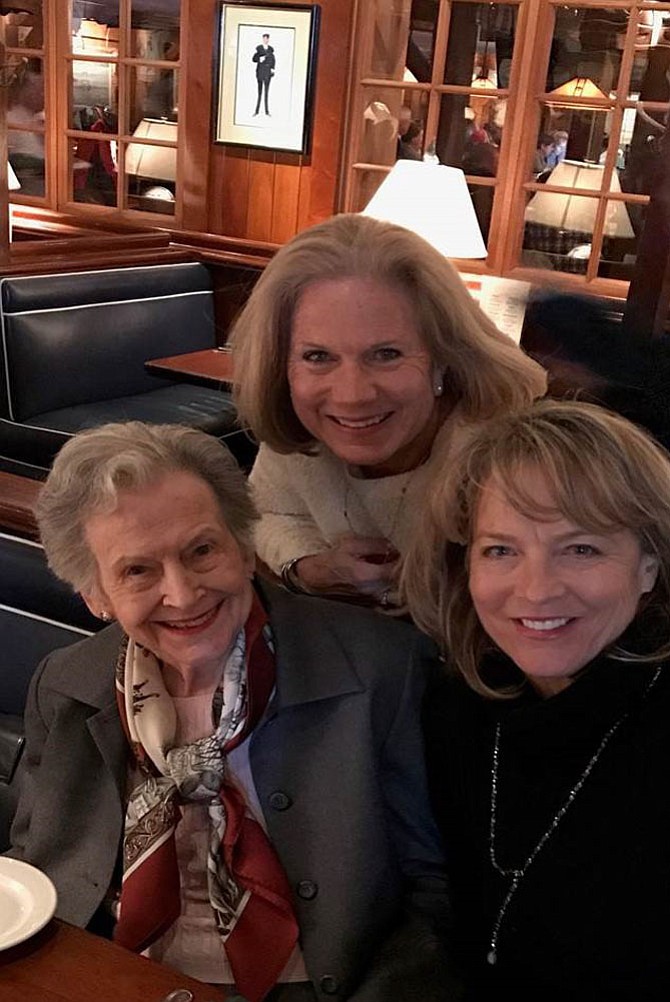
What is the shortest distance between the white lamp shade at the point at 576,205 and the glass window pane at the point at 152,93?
204 cm

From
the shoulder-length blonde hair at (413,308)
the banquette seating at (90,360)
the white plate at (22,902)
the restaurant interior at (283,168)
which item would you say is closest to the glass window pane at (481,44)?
the restaurant interior at (283,168)

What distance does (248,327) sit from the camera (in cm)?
167

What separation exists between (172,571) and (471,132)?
13.4ft

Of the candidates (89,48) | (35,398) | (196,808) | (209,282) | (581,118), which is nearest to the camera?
(196,808)

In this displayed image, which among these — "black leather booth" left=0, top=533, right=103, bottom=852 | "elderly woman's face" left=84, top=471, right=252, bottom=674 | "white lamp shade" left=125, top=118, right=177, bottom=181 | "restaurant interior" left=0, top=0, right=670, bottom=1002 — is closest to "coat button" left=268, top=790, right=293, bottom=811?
"elderly woman's face" left=84, top=471, right=252, bottom=674

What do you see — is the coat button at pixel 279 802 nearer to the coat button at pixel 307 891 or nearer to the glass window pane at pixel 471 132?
the coat button at pixel 307 891

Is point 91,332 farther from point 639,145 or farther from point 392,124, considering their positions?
point 639,145

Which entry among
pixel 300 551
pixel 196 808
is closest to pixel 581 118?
pixel 300 551

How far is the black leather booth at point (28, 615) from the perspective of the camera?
6.20 feet

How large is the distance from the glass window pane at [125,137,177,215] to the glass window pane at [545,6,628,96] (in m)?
2.09

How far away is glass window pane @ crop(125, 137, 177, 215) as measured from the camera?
5.71 m

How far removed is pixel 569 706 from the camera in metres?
1.20

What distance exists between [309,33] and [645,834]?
15.1ft

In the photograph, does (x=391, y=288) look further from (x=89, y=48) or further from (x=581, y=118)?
(x=89, y=48)
